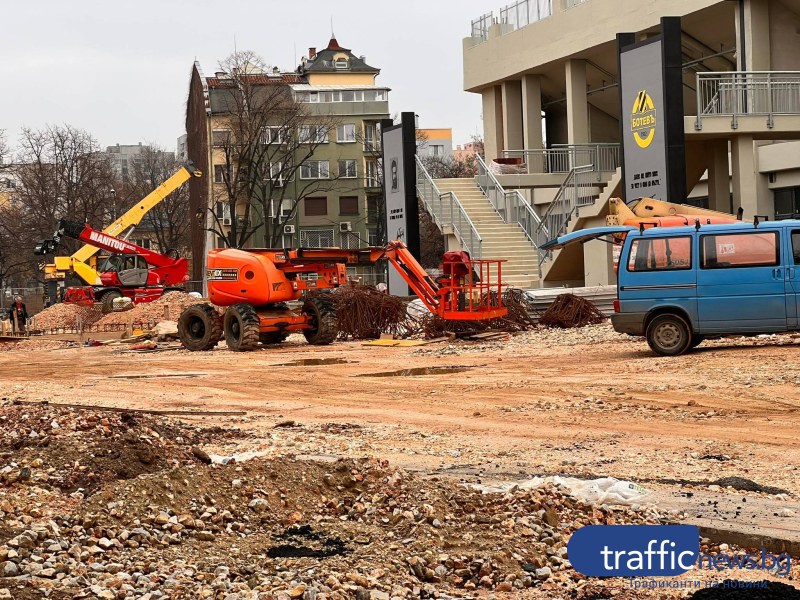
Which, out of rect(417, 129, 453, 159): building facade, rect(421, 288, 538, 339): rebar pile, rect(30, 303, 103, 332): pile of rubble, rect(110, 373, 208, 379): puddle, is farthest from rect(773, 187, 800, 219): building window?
rect(417, 129, 453, 159): building facade

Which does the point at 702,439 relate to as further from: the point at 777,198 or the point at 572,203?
the point at 777,198

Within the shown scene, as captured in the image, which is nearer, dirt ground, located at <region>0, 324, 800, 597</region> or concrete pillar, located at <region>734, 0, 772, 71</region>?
dirt ground, located at <region>0, 324, 800, 597</region>

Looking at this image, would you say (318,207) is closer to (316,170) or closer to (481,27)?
(316,170)

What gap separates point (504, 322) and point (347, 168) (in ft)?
212

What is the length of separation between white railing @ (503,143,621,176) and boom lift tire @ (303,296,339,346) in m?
16.2

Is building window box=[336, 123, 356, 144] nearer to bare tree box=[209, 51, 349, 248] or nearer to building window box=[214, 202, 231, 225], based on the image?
bare tree box=[209, 51, 349, 248]

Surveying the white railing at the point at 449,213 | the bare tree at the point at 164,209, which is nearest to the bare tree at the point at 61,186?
the bare tree at the point at 164,209

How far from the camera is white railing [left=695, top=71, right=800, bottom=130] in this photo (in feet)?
120

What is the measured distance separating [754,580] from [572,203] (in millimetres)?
34498

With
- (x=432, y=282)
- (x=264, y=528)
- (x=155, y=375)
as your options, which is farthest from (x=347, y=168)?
(x=264, y=528)

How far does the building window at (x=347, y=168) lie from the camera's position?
93250mm

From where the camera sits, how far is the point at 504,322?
2995 cm

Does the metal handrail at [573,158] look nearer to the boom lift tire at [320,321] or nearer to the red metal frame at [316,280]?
the red metal frame at [316,280]

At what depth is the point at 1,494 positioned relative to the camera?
8930 millimetres
